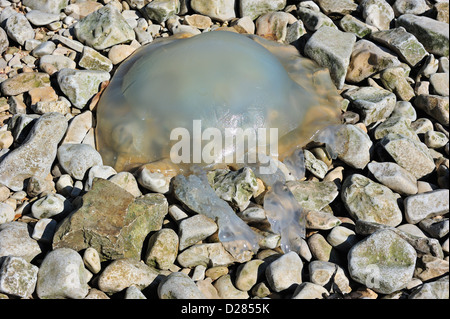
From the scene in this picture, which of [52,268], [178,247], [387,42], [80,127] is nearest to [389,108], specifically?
[387,42]

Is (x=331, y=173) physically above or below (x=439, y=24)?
below

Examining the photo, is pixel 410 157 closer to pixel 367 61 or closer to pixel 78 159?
pixel 367 61

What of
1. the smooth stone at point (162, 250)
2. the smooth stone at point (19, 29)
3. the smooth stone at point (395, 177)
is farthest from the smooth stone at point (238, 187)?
the smooth stone at point (19, 29)

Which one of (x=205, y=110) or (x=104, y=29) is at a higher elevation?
(x=104, y=29)

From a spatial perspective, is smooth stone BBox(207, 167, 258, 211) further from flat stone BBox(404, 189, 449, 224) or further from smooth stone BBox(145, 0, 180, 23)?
smooth stone BBox(145, 0, 180, 23)

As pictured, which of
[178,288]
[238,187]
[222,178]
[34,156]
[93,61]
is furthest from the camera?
[93,61]

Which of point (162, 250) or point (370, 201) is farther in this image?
point (370, 201)

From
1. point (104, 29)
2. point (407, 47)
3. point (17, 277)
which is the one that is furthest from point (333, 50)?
point (17, 277)

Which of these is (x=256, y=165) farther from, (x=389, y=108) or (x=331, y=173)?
(x=389, y=108)
